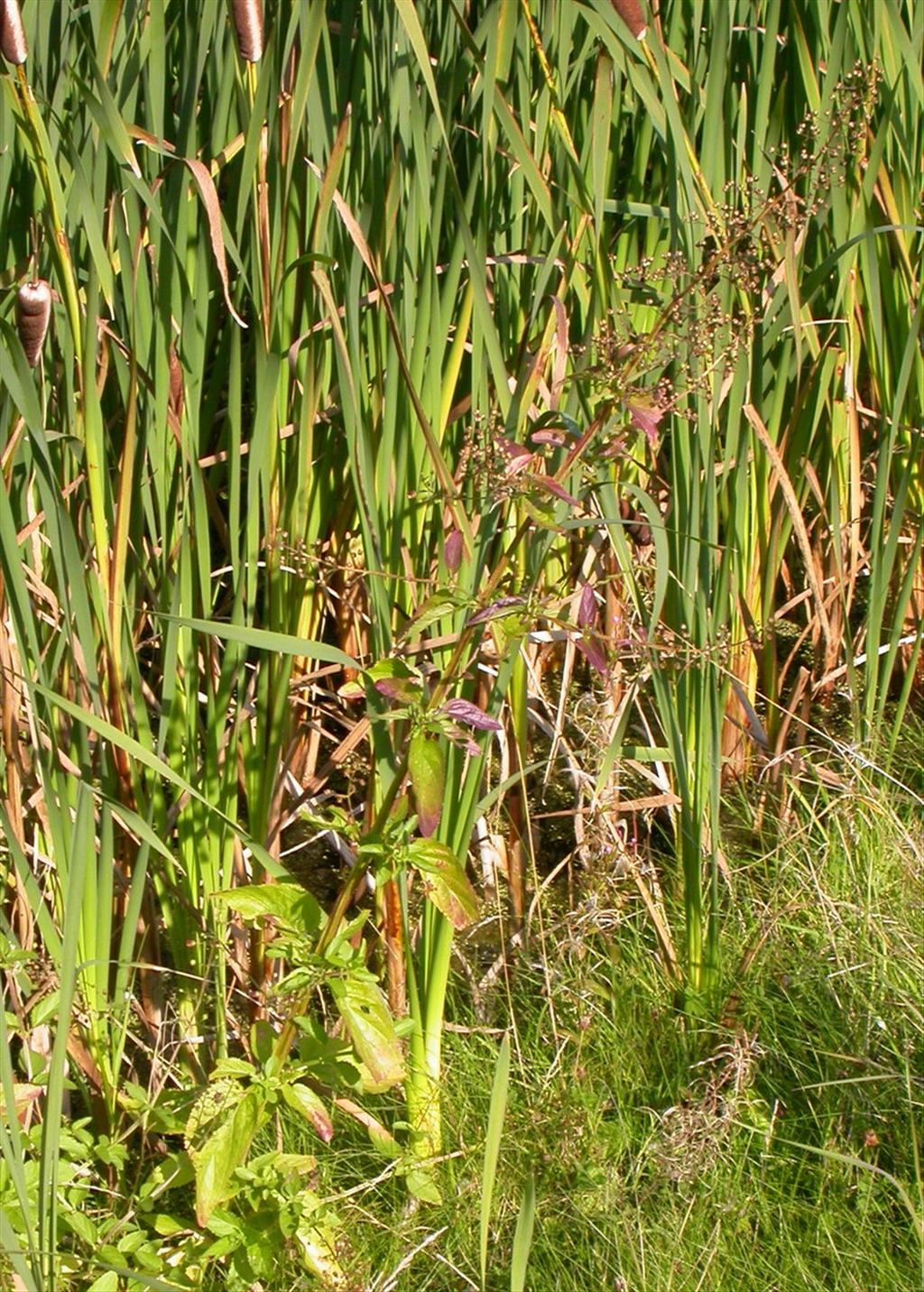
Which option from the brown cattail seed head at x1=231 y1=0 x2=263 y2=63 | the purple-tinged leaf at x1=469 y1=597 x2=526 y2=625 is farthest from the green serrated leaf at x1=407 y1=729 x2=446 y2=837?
the brown cattail seed head at x1=231 y1=0 x2=263 y2=63

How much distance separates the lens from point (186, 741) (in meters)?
1.54

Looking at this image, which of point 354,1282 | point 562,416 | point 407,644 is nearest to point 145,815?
point 407,644

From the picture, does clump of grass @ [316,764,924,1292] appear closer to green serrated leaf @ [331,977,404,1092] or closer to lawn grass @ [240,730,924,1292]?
lawn grass @ [240,730,924,1292]

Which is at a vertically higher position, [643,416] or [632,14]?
[632,14]

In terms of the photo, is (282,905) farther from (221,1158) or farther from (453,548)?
(453,548)

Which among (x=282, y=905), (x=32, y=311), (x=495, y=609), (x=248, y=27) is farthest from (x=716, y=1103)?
(x=248, y=27)

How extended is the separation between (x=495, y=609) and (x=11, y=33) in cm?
66

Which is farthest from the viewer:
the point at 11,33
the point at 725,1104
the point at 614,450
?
the point at 725,1104

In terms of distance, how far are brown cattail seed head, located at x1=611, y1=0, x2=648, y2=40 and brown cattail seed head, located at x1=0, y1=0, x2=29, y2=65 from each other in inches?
21.7

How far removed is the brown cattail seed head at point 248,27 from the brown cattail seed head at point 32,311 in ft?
0.91

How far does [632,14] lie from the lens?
1.32m

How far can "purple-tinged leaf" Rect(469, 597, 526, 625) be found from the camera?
127 cm

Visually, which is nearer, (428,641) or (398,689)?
(398,689)

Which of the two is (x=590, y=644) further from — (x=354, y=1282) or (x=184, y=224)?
(x=354, y=1282)
